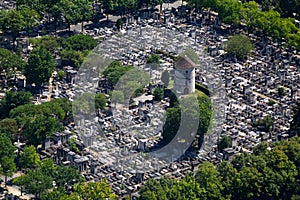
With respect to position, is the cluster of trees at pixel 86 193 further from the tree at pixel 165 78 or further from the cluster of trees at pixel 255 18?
the cluster of trees at pixel 255 18

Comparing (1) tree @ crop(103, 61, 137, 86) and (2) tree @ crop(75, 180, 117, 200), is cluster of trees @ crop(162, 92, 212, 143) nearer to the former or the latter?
(1) tree @ crop(103, 61, 137, 86)

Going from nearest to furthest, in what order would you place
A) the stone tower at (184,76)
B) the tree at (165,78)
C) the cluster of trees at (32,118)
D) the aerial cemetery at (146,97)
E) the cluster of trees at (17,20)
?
the cluster of trees at (32,118) < the aerial cemetery at (146,97) < the stone tower at (184,76) < the tree at (165,78) < the cluster of trees at (17,20)

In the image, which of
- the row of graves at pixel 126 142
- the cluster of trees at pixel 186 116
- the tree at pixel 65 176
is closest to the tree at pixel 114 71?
the row of graves at pixel 126 142

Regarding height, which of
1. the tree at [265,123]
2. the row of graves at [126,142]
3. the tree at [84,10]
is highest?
the tree at [84,10]

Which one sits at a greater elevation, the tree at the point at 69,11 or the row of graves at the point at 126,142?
the tree at the point at 69,11

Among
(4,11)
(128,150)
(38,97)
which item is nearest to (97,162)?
(128,150)

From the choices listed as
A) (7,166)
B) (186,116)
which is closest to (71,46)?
(186,116)
